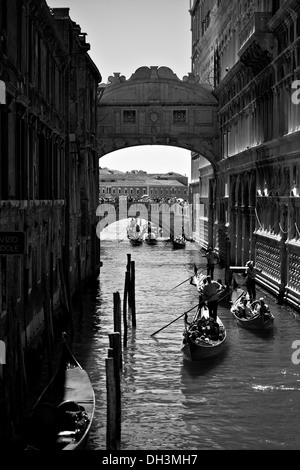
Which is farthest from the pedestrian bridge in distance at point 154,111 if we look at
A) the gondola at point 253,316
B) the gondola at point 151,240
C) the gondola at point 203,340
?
the gondola at point 203,340

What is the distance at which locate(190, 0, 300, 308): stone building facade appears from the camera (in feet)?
79.9

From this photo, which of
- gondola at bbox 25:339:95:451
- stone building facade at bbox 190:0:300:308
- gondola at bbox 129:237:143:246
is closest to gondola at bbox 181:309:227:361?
stone building facade at bbox 190:0:300:308

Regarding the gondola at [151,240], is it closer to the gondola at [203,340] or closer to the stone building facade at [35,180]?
the stone building facade at [35,180]

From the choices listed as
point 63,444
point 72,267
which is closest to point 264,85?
point 72,267

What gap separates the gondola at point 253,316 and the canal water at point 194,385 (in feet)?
0.86

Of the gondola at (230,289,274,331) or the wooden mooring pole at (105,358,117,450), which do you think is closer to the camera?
the wooden mooring pole at (105,358,117,450)

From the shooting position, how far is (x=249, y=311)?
22625 mm

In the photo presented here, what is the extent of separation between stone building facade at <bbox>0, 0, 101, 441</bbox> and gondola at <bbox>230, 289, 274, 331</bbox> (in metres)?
4.78

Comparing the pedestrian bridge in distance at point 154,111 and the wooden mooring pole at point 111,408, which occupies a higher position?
the pedestrian bridge in distance at point 154,111

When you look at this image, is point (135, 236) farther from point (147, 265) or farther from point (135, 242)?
point (147, 265)

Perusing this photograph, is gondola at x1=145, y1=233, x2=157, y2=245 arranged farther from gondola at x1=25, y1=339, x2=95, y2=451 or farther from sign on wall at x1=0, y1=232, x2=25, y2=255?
sign on wall at x1=0, y1=232, x2=25, y2=255

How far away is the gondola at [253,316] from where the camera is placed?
21500 millimetres

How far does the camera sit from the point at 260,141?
3081 cm
